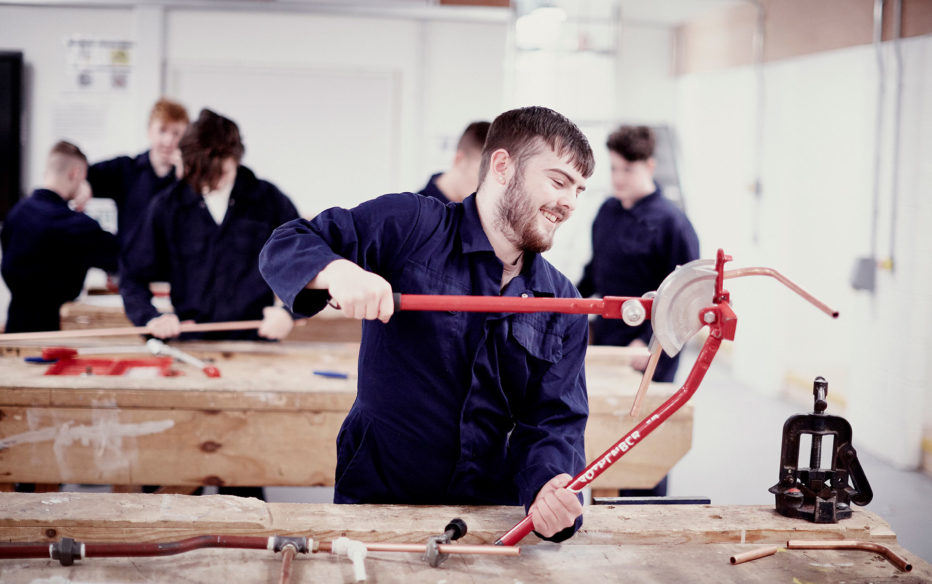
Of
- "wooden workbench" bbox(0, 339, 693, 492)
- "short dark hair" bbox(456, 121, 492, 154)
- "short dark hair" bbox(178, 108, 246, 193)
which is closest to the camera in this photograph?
"wooden workbench" bbox(0, 339, 693, 492)

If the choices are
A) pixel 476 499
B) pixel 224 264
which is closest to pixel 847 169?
pixel 224 264

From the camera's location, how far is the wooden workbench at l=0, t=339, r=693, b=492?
8.64ft

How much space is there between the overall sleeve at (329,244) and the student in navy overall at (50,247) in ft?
9.25

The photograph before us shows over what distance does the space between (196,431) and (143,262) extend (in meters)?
1.07

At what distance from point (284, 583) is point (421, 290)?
27.0 inches

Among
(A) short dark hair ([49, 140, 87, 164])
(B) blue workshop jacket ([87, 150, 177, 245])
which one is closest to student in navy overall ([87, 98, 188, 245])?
(B) blue workshop jacket ([87, 150, 177, 245])

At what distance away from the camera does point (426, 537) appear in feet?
5.40

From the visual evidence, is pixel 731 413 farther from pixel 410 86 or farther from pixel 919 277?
pixel 410 86

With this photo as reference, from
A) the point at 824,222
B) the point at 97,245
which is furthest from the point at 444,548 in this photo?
the point at 824,222

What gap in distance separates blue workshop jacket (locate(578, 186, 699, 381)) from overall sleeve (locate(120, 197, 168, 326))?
2.00m

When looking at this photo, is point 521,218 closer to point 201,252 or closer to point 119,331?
point 119,331

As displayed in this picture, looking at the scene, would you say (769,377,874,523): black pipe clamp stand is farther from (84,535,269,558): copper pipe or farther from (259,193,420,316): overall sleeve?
(84,535,269,558): copper pipe

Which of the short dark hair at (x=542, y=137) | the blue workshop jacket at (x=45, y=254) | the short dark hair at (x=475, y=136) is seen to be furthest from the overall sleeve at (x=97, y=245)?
the short dark hair at (x=542, y=137)

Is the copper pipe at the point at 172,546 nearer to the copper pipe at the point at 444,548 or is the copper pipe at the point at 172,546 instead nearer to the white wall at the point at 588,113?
the copper pipe at the point at 444,548
